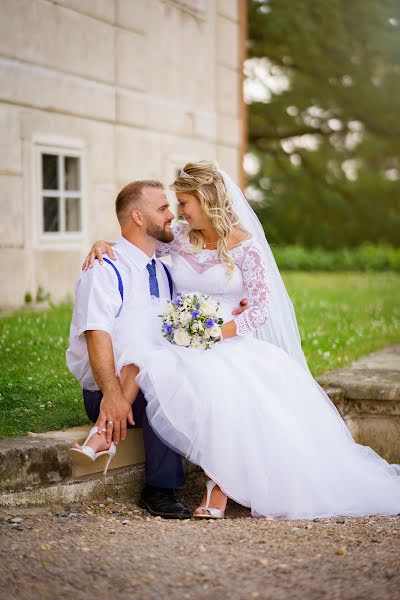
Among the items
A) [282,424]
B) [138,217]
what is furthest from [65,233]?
[282,424]

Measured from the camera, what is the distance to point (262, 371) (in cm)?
471

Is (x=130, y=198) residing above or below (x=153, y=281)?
above

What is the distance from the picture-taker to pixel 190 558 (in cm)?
359

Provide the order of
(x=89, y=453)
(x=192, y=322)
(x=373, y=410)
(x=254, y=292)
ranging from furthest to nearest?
(x=373, y=410) < (x=254, y=292) < (x=192, y=322) < (x=89, y=453)

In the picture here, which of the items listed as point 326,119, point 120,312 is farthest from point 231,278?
point 326,119

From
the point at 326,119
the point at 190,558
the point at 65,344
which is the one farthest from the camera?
the point at 326,119

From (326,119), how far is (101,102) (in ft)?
47.2

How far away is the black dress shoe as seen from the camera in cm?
444

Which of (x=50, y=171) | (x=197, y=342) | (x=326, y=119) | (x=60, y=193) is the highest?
(x=326, y=119)

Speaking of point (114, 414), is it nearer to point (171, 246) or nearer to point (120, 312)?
point (120, 312)

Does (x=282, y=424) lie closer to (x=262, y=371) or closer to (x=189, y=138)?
(x=262, y=371)

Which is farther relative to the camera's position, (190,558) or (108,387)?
(108,387)

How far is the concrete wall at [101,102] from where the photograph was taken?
31.7 feet

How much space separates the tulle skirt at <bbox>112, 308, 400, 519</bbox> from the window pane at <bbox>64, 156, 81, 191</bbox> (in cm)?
643
